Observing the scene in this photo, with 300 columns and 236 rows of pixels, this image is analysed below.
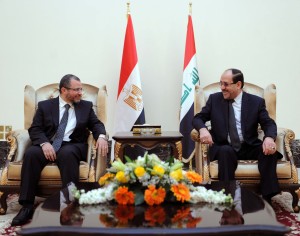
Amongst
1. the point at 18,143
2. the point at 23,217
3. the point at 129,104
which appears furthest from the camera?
the point at 129,104

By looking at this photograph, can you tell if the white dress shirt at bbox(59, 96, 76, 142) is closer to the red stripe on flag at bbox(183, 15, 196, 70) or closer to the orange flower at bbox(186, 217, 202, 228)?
the red stripe on flag at bbox(183, 15, 196, 70)

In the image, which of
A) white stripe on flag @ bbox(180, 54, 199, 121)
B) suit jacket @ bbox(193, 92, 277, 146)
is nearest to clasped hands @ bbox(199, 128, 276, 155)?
suit jacket @ bbox(193, 92, 277, 146)

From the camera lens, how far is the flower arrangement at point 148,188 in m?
2.19

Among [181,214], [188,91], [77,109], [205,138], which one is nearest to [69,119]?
[77,109]

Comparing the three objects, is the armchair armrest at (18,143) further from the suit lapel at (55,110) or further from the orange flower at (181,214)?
the orange flower at (181,214)

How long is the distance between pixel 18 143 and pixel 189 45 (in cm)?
235

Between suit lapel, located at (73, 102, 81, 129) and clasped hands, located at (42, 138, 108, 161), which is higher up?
suit lapel, located at (73, 102, 81, 129)

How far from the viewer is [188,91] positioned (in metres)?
4.93

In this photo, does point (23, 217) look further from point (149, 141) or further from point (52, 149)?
point (149, 141)

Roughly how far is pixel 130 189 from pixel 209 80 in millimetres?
3223

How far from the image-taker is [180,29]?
5.23 meters

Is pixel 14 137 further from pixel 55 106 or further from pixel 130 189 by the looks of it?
pixel 130 189

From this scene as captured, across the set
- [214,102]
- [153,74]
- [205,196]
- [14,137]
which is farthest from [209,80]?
[205,196]

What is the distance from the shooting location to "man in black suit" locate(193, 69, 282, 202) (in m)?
3.44
